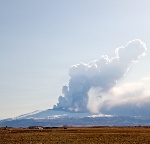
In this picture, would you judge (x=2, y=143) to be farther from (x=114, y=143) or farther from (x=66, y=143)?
(x=114, y=143)

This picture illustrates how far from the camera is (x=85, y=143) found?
215 feet

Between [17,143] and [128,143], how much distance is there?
21.9m

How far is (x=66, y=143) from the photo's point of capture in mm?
66438

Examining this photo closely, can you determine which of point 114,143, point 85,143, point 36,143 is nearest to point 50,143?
point 36,143

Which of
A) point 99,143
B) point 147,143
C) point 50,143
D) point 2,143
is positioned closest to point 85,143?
point 99,143

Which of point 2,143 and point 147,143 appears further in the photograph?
point 2,143

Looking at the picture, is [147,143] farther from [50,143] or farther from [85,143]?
[50,143]

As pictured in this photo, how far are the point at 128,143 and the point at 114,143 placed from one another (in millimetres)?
2643

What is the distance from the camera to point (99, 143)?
64.4 meters

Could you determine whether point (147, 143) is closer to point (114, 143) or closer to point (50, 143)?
point (114, 143)

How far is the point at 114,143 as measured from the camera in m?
64.1

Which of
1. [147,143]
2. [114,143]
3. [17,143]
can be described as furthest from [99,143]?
[17,143]

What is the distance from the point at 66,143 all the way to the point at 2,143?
13.0 m

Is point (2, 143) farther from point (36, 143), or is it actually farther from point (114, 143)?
point (114, 143)
